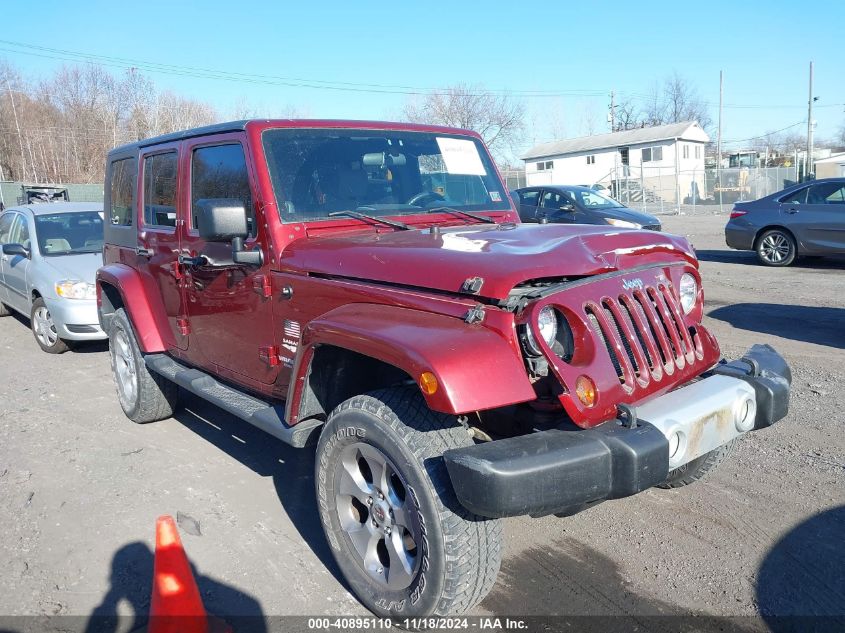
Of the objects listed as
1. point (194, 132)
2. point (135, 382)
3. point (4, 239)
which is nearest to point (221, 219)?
point (194, 132)

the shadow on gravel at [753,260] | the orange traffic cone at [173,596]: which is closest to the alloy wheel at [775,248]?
the shadow on gravel at [753,260]

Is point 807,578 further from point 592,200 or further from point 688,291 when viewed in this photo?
point 592,200

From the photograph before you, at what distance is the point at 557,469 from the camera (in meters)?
2.39

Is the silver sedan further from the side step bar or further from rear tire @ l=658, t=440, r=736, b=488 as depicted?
rear tire @ l=658, t=440, r=736, b=488

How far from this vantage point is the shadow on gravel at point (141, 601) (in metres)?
3.01

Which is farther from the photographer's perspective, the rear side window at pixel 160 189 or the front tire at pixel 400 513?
the rear side window at pixel 160 189

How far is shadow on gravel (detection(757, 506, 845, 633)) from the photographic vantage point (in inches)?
113

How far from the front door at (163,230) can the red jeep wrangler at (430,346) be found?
0.07m

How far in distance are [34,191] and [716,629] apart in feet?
84.4

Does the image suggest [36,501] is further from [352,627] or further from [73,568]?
[352,627]

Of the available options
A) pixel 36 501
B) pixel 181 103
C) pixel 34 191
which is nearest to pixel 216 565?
pixel 36 501

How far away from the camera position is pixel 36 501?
4230mm

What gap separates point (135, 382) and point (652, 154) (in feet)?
164

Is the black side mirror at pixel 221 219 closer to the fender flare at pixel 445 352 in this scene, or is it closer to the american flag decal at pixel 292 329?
the american flag decal at pixel 292 329
